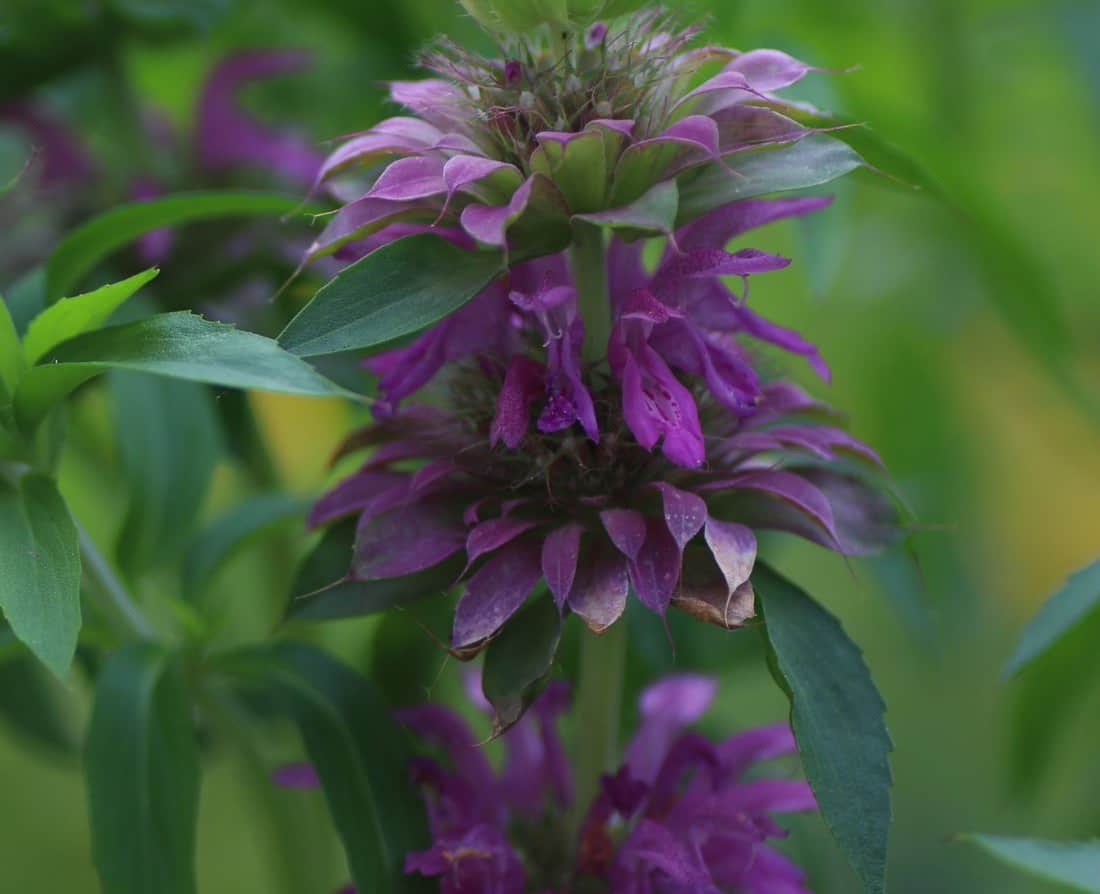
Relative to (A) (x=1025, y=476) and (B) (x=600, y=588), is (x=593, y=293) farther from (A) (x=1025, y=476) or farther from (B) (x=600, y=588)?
(A) (x=1025, y=476)

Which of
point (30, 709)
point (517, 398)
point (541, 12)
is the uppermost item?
point (541, 12)

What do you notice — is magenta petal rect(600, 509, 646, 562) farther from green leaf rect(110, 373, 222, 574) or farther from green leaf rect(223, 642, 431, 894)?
green leaf rect(110, 373, 222, 574)

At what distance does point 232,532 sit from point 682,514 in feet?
1.15

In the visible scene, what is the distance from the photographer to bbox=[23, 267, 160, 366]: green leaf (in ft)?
1.47

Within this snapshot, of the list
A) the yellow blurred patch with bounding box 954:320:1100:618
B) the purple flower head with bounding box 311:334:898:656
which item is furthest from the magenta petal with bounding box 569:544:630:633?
the yellow blurred patch with bounding box 954:320:1100:618

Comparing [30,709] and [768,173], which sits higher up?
[768,173]

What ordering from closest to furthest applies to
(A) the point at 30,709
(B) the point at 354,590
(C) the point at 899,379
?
(B) the point at 354,590
(A) the point at 30,709
(C) the point at 899,379

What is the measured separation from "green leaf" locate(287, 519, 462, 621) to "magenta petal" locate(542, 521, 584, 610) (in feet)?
0.21

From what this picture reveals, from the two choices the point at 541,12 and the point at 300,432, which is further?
the point at 300,432

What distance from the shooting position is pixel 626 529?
43 cm

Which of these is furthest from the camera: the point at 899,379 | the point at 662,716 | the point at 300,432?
the point at 300,432

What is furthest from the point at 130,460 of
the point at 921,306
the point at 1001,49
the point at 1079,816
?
the point at 1001,49

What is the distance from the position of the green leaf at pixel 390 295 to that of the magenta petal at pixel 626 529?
0.31 feet

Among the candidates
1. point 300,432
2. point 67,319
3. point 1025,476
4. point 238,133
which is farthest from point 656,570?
point 1025,476
